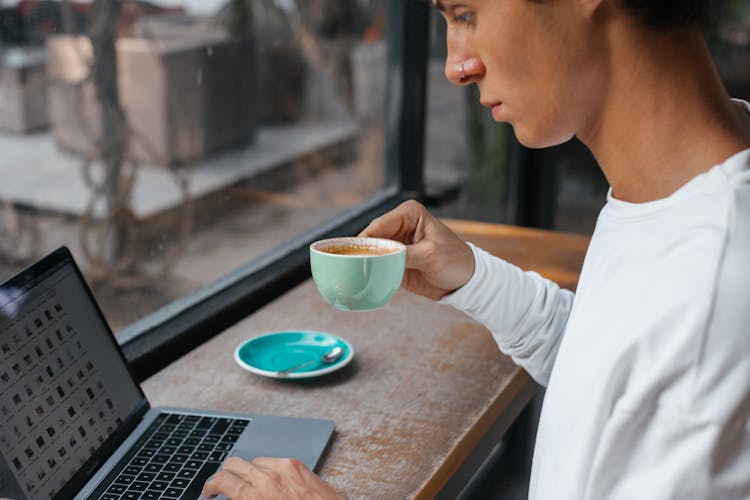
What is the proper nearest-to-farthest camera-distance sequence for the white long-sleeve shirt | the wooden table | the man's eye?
1. the white long-sleeve shirt
2. the man's eye
3. the wooden table

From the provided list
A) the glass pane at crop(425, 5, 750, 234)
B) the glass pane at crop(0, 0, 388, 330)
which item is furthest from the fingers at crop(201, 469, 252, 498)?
the glass pane at crop(425, 5, 750, 234)

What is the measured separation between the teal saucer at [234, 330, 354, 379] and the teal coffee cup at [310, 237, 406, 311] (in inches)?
10.9

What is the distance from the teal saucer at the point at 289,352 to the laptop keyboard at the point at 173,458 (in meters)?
0.15

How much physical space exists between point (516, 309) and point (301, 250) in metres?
0.68

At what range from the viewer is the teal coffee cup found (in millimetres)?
897

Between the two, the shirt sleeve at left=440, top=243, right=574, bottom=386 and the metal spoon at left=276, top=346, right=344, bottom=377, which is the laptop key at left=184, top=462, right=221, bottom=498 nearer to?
the metal spoon at left=276, top=346, right=344, bottom=377

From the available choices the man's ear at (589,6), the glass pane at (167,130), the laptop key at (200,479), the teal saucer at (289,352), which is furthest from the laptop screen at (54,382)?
the glass pane at (167,130)

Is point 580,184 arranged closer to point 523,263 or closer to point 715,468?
point 523,263

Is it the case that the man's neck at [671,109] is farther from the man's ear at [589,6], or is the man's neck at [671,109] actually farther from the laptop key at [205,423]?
the laptop key at [205,423]

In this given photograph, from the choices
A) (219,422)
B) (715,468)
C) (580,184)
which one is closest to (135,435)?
(219,422)

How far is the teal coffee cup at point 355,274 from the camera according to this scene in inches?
35.3

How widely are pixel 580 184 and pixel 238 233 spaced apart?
1.18 metres

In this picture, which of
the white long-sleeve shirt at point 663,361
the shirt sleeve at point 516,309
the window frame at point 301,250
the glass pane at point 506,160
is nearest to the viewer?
the white long-sleeve shirt at point 663,361

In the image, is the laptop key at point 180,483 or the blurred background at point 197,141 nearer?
the laptop key at point 180,483
